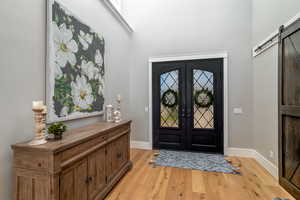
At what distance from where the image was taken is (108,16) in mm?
3125

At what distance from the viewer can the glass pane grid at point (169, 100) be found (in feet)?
13.3

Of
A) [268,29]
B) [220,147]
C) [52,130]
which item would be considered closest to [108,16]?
[52,130]

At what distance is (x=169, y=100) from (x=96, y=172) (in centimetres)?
267

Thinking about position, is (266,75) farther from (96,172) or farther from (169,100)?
(96,172)

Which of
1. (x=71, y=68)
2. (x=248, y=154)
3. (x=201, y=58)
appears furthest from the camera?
(x=201, y=58)

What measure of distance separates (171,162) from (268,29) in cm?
328

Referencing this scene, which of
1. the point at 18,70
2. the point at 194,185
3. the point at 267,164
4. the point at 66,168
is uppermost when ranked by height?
the point at 18,70

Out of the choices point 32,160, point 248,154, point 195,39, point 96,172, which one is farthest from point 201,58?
point 32,160

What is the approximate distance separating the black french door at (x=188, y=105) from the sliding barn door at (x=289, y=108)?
4.77 feet

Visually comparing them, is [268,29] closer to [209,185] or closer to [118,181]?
[209,185]

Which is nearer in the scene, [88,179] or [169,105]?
[88,179]

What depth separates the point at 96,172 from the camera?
74.2 inches

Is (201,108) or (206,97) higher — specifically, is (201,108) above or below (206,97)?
below

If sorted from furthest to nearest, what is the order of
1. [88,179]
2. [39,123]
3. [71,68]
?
→ [71,68]
[88,179]
[39,123]
